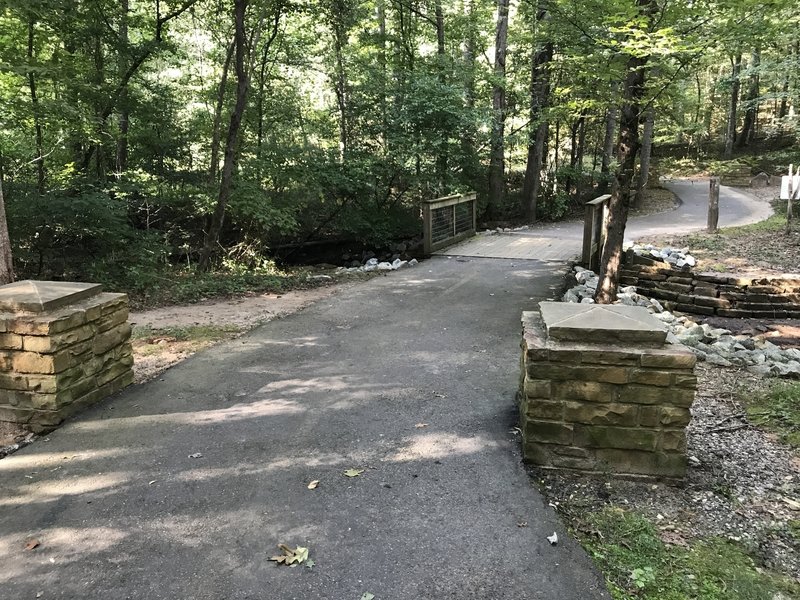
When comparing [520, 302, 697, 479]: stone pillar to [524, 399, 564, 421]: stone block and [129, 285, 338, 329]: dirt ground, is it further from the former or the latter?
[129, 285, 338, 329]: dirt ground

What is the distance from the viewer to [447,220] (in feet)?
39.8

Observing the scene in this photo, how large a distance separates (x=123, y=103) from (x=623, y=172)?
911 cm

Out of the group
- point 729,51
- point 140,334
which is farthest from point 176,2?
point 729,51

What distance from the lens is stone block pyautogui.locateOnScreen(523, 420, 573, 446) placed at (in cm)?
317

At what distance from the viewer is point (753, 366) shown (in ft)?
18.5

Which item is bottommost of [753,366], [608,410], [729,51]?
[753,366]

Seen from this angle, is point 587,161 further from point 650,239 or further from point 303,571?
point 303,571

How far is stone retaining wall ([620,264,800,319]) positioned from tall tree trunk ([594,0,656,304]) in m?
2.71

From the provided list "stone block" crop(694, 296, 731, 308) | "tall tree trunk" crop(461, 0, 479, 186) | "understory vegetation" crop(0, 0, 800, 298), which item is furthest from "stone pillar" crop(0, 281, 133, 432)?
"tall tree trunk" crop(461, 0, 479, 186)

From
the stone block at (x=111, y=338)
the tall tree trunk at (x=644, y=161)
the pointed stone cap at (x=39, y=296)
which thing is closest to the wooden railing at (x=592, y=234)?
the stone block at (x=111, y=338)

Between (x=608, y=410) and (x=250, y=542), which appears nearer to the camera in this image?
(x=250, y=542)

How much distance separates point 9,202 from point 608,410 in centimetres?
855

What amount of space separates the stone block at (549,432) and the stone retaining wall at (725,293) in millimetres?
6688

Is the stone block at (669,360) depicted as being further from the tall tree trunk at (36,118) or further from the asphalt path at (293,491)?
the tall tree trunk at (36,118)
